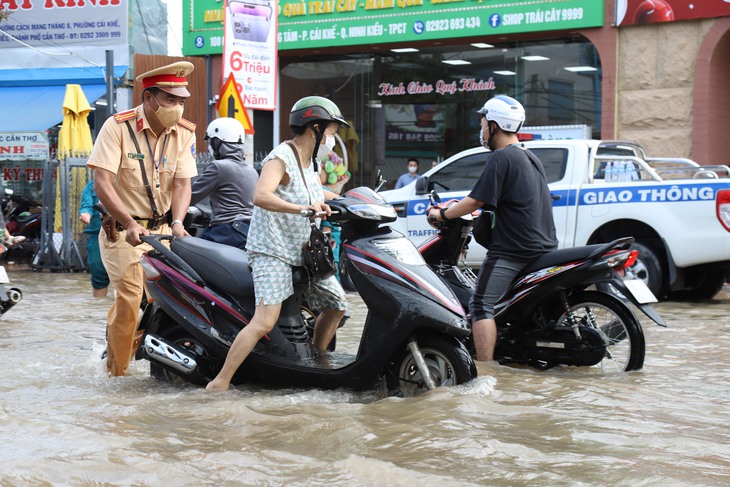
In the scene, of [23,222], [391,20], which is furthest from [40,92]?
[391,20]

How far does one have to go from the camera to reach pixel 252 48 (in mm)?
12172

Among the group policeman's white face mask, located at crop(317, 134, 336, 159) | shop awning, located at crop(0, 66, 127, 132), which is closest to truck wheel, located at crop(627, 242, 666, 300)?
policeman's white face mask, located at crop(317, 134, 336, 159)

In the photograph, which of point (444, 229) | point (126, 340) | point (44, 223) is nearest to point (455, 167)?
point (444, 229)

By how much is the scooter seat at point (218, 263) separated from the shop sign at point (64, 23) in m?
18.0

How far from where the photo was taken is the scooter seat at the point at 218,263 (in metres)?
5.63

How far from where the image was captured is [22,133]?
17375 mm

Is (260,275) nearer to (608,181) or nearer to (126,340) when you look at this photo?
(126,340)

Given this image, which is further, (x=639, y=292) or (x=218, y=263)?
(x=639, y=292)

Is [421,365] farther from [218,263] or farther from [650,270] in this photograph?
[650,270]

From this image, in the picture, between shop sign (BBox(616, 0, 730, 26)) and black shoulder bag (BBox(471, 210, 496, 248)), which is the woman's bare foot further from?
shop sign (BBox(616, 0, 730, 26))

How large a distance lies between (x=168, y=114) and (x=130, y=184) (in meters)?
0.47

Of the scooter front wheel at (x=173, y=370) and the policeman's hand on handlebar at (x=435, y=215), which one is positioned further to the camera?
the policeman's hand on handlebar at (x=435, y=215)

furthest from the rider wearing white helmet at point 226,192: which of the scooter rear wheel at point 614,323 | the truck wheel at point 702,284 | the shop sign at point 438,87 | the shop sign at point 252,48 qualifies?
the shop sign at point 438,87

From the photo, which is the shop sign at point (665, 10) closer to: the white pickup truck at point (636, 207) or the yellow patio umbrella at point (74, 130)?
the white pickup truck at point (636, 207)
